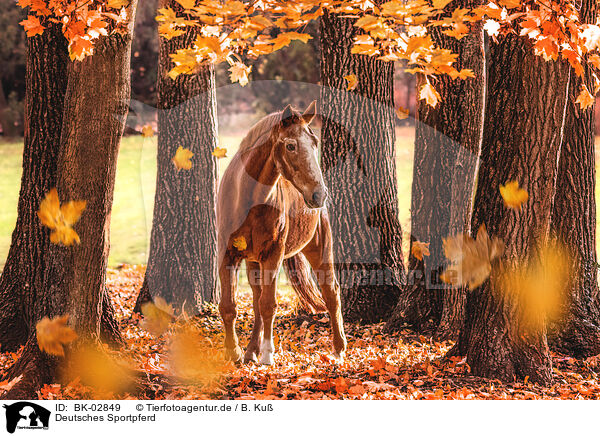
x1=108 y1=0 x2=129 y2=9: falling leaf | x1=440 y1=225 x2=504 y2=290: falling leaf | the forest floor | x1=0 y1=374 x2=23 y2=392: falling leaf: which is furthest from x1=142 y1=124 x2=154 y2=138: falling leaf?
x1=440 y1=225 x2=504 y2=290: falling leaf

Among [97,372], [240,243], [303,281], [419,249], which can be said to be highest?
[240,243]

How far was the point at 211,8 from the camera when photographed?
4746 mm

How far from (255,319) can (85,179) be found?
7.05 feet

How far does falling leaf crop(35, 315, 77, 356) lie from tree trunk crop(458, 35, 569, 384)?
10.8ft

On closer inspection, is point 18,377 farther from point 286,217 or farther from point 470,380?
point 470,380

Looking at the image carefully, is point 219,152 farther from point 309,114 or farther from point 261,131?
point 309,114

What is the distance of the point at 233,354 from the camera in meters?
5.83

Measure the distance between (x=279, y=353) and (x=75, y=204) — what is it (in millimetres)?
2382

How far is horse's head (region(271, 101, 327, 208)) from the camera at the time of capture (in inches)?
189

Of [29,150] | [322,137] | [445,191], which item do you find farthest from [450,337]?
[29,150]

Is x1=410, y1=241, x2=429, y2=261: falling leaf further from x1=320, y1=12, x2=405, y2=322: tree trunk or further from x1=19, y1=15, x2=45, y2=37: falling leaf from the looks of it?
x1=19, y1=15, x2=45, y2=37: falling leaf

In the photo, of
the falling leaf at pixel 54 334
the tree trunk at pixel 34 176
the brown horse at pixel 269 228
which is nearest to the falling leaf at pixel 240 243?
the brown horse at pixel 269 228

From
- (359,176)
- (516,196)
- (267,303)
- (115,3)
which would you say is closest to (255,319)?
(267,303)

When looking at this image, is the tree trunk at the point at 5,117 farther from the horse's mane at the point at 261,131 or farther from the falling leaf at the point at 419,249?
the falling leaf at the point at 419,249
